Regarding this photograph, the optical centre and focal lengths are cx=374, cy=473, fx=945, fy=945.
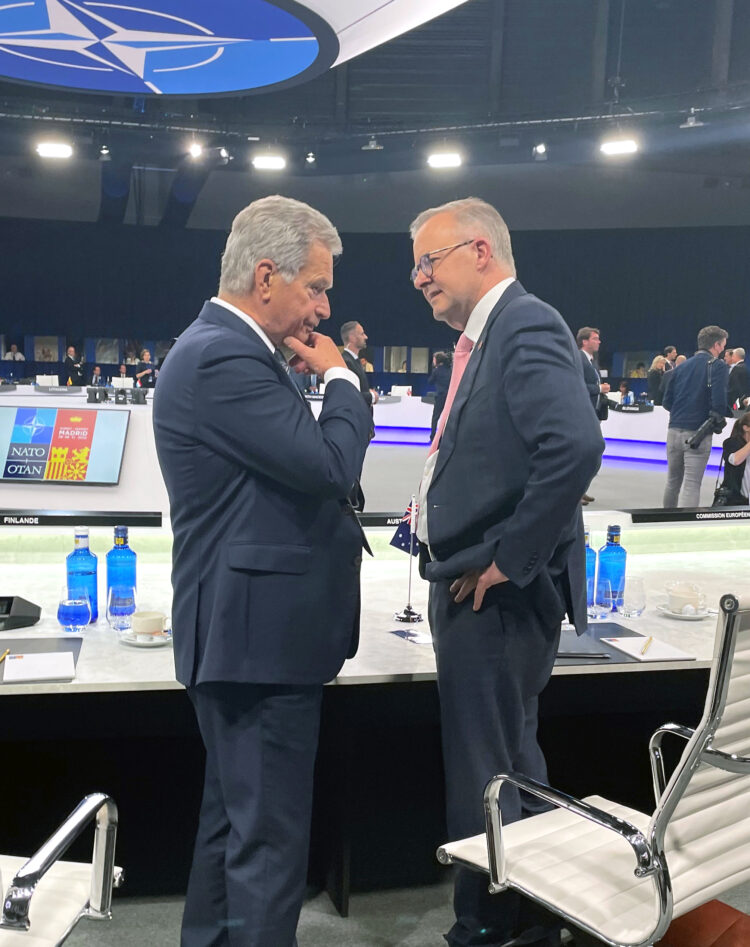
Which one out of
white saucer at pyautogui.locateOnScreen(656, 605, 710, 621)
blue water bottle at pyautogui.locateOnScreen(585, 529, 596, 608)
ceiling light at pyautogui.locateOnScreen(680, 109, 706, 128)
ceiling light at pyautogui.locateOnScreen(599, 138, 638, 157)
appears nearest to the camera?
white saucer at pyautogui.locateOnScreen(656, 605, 710, 621)

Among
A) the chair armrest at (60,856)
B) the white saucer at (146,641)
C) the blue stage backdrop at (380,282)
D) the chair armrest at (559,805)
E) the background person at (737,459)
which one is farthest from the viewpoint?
the blue stage backdrop at (380,282)

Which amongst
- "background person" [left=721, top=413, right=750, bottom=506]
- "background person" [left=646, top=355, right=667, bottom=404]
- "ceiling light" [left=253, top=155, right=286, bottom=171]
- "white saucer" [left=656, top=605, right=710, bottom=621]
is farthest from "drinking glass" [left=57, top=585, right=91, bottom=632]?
"ceiling light" [left=253, top=155, right=286, bottom=171]

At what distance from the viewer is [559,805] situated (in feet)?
Result: 4.89

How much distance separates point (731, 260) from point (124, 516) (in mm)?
13963

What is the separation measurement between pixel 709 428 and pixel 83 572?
5731mm

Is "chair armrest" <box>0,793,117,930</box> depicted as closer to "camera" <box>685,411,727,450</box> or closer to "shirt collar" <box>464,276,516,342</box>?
"shirt collar" <box>464,276,516,342</box>

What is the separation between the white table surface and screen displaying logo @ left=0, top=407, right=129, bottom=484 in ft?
6.85

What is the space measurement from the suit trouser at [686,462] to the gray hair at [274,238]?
604cm

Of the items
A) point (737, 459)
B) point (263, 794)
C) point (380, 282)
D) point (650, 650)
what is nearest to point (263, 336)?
point (263, 794)

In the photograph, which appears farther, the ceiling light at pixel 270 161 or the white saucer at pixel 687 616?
the ceiling light at pixel 270 161

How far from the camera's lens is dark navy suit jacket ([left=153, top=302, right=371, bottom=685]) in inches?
60.4

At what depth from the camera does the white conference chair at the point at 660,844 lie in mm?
Result: 1323

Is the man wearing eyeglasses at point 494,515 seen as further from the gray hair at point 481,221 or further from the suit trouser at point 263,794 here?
the suit trouser at point 263,794

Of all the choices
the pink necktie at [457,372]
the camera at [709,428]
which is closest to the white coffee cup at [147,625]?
the pink necktie at [457,372]
